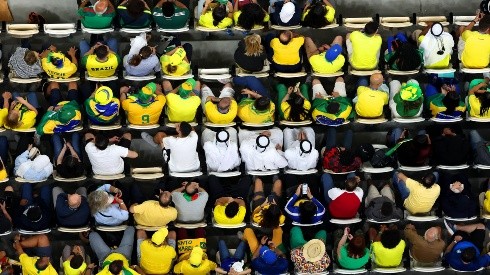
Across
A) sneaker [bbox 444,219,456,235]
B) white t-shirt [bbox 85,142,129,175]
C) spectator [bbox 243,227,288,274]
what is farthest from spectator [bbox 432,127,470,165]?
white t-shirt [bbox 85,142,129,175]

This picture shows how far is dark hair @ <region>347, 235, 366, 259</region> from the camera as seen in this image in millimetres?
11867

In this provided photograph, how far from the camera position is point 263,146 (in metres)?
12.2

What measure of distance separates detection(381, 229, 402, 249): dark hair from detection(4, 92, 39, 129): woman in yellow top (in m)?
5.16

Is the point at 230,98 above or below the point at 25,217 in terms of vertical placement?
above

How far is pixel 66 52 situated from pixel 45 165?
1769mm

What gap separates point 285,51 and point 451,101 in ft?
8.03

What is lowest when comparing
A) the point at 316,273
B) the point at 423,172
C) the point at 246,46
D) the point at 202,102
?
the point at 316,273

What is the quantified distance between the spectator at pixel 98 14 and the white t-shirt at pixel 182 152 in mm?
1885

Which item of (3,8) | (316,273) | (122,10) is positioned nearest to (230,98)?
(122,10)

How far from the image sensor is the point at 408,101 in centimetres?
1238

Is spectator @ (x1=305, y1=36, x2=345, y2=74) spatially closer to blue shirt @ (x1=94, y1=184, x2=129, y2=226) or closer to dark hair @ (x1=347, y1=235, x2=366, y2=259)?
dark hair @ (x1=347, y1=235, x2=366, y2=259)

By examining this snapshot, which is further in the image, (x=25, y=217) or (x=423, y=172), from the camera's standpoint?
(x=423, y=172)

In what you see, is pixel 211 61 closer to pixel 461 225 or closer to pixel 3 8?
pixel 3 8

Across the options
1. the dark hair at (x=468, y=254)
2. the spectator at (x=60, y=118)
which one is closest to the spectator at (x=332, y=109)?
the dark hair at (x=468, y=254)
